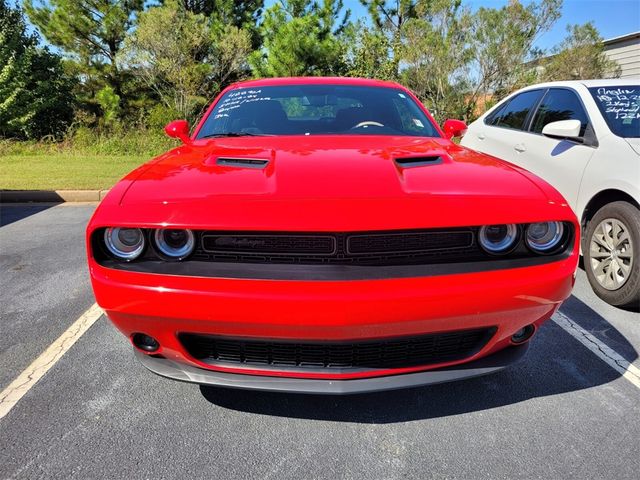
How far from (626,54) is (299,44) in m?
12.6

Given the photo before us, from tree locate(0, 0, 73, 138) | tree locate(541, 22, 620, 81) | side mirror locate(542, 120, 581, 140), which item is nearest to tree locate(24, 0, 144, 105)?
tree locate(0, 0, 73, 138)

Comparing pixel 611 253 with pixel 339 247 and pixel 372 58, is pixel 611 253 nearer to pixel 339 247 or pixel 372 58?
pixel 339 247

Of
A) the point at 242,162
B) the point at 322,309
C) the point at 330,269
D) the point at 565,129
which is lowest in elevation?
the point at 322,309

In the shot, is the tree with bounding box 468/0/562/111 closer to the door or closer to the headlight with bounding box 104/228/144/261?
the door

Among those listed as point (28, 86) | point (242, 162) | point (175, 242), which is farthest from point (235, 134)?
point (28, 86)

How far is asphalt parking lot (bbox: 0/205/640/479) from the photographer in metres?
1.74

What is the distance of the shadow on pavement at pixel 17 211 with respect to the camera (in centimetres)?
589

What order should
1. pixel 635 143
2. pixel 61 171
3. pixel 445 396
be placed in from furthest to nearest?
pixel 61 171, pixel 635 143, pixel 445 396

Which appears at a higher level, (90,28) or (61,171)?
(90,28)

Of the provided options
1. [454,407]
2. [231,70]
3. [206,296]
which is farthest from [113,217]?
[231,70]

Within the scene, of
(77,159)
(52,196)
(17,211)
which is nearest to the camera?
(17,211)

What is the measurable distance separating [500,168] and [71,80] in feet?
67.2

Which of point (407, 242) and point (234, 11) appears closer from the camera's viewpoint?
point (407, 242)

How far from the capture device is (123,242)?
1.71 m
